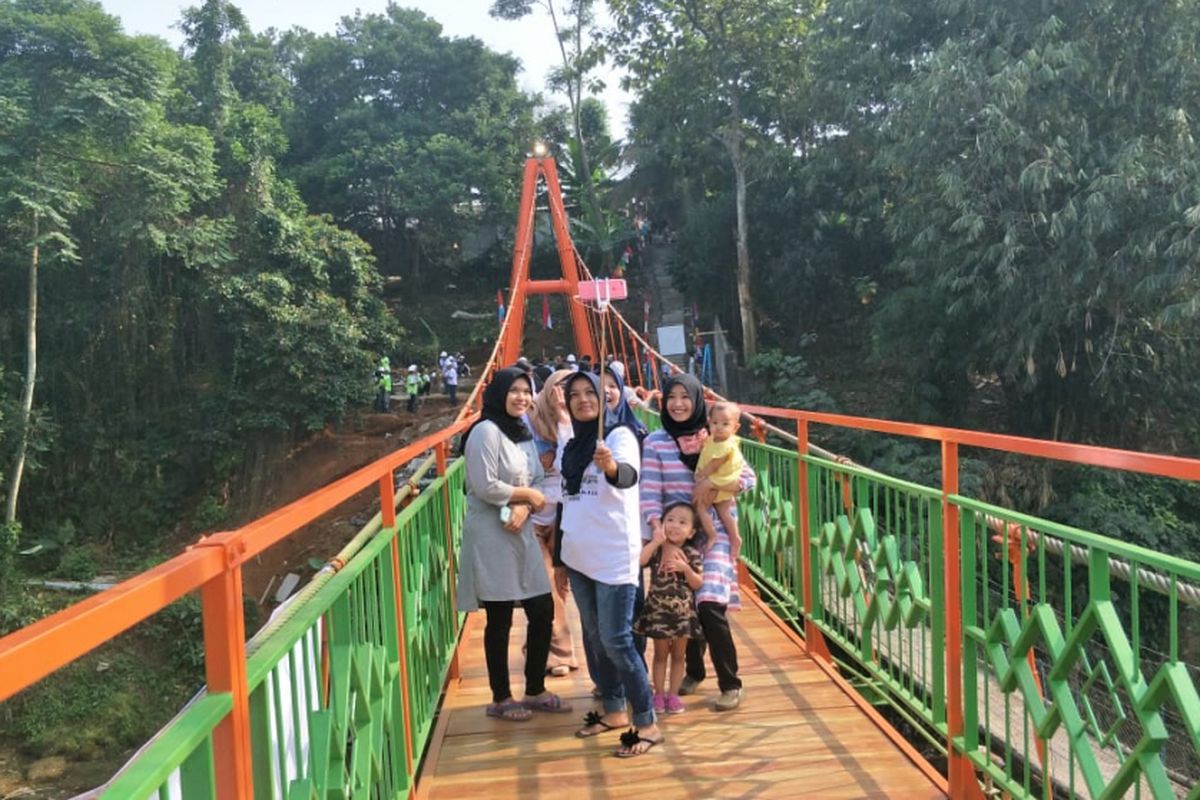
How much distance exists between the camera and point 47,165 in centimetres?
1388

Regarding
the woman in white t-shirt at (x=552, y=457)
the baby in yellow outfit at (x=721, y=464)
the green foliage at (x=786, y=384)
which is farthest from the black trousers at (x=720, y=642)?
the green foliage at (x=786, y=384)

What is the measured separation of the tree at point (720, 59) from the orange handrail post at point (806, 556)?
534 inches

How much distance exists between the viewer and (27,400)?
1470cm

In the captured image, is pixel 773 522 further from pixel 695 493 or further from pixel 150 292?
pixel 150 292

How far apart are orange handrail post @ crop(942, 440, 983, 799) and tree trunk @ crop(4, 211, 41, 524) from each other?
51.2ft

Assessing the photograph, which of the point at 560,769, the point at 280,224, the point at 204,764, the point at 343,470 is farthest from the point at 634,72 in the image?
the point at 204,764

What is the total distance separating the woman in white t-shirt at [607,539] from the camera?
2.47 meters

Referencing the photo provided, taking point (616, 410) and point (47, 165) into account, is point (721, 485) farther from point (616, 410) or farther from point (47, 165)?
point (47, 165)

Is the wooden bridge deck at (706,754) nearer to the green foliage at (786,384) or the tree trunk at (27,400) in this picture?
the green foliage at (786,384)

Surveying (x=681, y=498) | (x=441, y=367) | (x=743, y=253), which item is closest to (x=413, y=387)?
(x=441, y=367)

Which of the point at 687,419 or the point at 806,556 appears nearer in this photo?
the point at 687,419

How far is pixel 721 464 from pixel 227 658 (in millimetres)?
1930

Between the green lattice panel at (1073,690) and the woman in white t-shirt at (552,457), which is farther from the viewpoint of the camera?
the woman in white t-shirt at (552,457)

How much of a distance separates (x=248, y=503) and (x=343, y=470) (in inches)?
78.6
